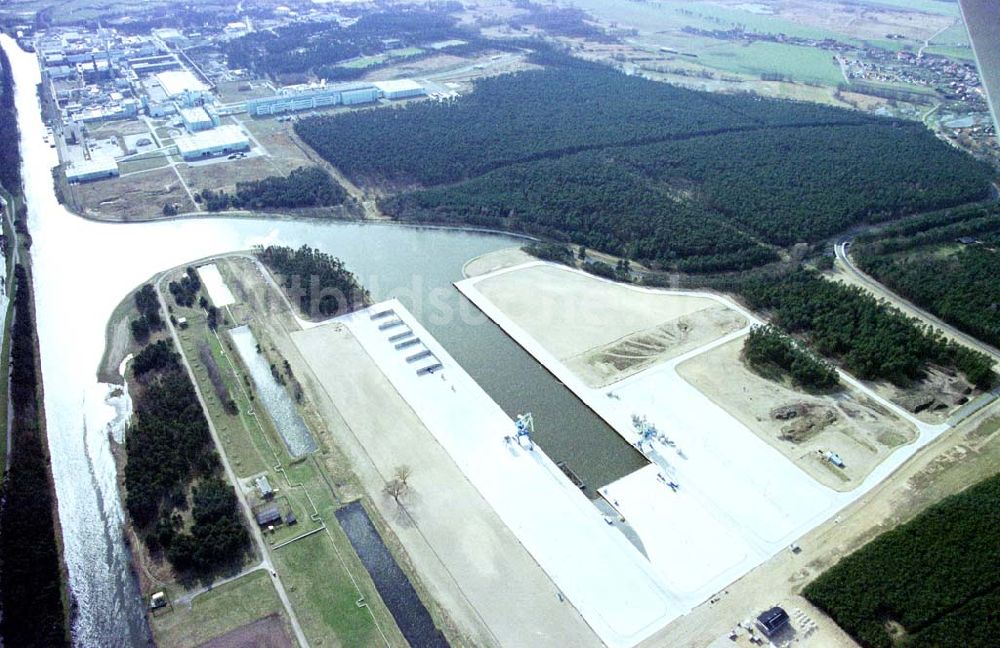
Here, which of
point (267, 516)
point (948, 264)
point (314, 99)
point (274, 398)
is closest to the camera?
point (267, 516)

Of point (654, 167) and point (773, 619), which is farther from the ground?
point (654, 167)

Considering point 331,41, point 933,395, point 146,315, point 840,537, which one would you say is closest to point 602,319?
point 933,395

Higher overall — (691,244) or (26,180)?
(691,244)

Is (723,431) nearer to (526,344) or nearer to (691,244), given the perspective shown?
(526,344)

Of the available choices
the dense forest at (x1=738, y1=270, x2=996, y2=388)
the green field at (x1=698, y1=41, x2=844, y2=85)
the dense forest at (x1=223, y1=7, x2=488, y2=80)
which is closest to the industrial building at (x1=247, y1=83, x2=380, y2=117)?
the dense forest at (x1=223, y1=7, x2=488, y2=80)

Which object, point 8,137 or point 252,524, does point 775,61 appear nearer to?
point 8,137

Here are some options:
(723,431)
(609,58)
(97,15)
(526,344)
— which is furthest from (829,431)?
(97,15)
